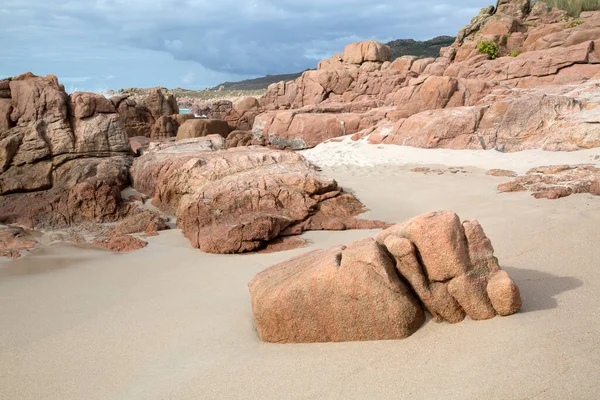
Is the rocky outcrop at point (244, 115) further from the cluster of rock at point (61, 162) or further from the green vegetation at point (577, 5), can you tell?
the green vegetation at point (577, 5)

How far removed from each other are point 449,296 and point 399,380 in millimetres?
780

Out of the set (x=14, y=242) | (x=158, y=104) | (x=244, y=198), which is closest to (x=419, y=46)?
(x=158, y=104)

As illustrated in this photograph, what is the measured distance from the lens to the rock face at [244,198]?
21.1 feet

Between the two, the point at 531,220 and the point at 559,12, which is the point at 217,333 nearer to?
the point at 531,220

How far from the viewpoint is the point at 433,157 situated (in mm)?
12688

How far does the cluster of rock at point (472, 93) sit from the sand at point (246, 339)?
6901mm

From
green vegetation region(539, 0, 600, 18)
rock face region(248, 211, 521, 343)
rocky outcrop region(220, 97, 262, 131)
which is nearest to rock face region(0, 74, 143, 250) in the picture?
rock face region(248, 211, 521, 343)

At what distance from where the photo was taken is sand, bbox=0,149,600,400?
268 cm

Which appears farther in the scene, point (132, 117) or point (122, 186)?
point (132, 117)

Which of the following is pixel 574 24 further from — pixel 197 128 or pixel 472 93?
pixel 197 128

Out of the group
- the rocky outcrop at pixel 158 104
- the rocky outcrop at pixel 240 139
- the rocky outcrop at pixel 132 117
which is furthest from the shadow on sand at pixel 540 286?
the rocky outcrop at pixel 158 104

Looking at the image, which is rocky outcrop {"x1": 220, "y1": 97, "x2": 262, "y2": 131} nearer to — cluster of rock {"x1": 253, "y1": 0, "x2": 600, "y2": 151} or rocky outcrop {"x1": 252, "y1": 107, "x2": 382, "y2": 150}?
cluster of rock {"x1": 253, "y1": 0, "x2": 600, "y2": 151}

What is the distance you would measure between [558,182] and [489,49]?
1437 centimetres

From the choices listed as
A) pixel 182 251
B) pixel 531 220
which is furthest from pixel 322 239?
pixel 531 220
